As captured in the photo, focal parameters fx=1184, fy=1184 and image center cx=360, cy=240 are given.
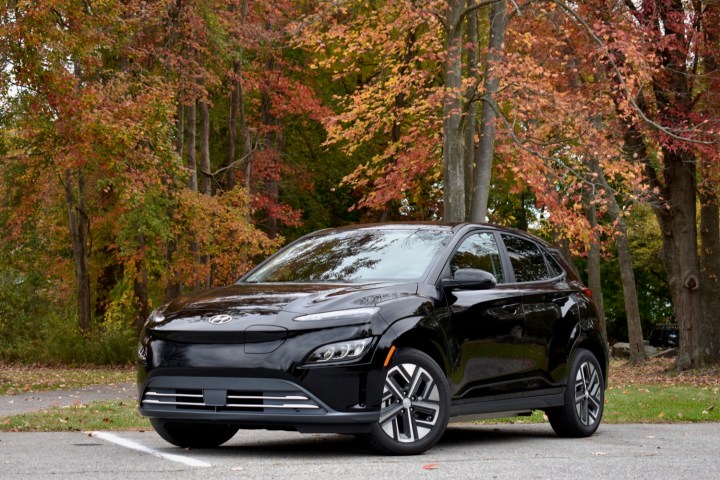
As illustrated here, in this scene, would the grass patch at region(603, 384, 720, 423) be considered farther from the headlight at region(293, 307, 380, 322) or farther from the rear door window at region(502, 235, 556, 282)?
the headlight at region(293, 307, 380, 322)

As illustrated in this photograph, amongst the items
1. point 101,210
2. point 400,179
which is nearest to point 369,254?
point 400,179

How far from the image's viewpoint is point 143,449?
8.88 metres

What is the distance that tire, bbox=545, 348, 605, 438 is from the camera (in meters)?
10.5

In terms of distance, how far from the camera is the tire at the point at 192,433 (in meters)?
8.88

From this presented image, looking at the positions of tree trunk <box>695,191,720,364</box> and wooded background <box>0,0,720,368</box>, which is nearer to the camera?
wooded background <box>0,0,720,368</box>

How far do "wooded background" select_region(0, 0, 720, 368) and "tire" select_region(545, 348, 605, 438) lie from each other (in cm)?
871

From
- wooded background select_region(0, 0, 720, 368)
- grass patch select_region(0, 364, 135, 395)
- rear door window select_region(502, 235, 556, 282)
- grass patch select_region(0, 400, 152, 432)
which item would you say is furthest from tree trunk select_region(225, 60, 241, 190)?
rear door window select_region(502, 235, 556, 282)

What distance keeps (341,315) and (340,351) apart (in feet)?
0.83

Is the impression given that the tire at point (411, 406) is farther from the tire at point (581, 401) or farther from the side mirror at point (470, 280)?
the tire at point (581, 401)

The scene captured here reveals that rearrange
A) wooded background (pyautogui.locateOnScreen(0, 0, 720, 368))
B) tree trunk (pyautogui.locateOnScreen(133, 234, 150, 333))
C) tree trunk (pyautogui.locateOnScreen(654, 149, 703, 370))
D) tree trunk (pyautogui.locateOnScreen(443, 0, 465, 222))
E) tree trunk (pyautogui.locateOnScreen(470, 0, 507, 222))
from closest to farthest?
tree trunk (pyautogui.locateOnScreen(443, 0, 465, 222)), tree trunk (pyautogui.locateOnScreen(470, 0, 507, 222)), wooded background (pyautogui.locateOnScreen(0, 0, 720, 368)), tree trunk (pyautogui.locateOnScreen(654, 149, 703, 370)), tree trunk (pyautogui.locateOnScreen(133, 234, 150, 333))

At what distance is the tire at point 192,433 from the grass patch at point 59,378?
1223cm

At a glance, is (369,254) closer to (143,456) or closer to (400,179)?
(143,456)

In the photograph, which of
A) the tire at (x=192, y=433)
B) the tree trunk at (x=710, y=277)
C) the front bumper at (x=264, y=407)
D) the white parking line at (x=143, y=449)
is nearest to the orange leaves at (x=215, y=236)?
the tree trunk at (x=710, y=277)

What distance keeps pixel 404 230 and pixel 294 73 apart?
31.3m
